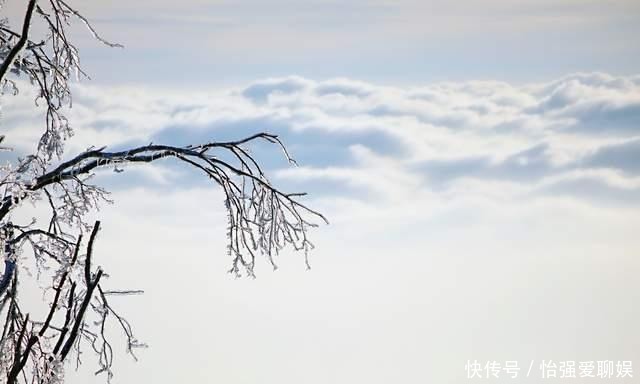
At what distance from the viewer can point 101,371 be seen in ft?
11.6

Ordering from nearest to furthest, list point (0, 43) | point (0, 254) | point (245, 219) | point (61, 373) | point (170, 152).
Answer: point (61, 373), point (0, 254), point (170, 152), point (245, 219), point (0, 43)

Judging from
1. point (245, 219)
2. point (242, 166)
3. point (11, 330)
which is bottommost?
point (11, 330)

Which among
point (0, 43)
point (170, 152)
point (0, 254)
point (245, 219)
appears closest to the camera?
point (0, 254)

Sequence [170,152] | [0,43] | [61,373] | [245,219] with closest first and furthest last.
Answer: [61,373] < [170,152] < [245,219] < [0,43]

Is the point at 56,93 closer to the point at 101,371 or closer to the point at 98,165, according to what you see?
the point at 98,165

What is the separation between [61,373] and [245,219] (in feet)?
4.34

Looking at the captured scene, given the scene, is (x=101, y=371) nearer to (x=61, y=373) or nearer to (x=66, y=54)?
(x=61, y=373)

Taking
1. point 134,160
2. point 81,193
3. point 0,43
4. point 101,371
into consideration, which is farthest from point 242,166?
point 0,43

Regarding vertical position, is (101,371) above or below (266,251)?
below

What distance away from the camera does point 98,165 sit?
3424 mm

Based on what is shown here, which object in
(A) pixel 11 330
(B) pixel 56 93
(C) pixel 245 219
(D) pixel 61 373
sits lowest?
(D) pixel 61 373

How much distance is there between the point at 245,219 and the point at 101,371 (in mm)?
952

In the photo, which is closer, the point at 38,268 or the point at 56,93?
the point at 38,268

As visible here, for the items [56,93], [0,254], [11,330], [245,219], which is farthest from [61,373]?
[56,93]
